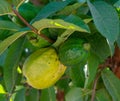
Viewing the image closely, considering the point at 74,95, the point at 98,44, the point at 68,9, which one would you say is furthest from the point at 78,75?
the point at 68,9

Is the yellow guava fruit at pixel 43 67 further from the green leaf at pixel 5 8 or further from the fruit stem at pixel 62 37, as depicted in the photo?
the green leaf at pixel 5 8

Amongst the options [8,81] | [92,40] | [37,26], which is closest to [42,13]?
[37,26]

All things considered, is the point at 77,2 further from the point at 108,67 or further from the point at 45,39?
the point at 108,67

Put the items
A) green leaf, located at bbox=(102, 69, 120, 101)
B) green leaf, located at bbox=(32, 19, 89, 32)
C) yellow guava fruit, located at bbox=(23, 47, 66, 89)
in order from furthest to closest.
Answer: green leaf, located at bbox=(102, 69, 120, 101) < yellow guava fruit, located at bbox=(23, 47, 66, 89) < green leaf, located at bbox=(32, 19, 89, 32)

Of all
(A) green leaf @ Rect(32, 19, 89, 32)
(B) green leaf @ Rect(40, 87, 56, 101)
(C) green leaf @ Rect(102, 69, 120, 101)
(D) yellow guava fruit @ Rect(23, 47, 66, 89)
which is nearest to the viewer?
(A) green leaf @ Rect(32, 19, 89, 32)

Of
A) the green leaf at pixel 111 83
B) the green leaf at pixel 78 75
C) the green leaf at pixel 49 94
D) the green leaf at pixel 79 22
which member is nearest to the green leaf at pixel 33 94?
the green leaf at pixel 49 94

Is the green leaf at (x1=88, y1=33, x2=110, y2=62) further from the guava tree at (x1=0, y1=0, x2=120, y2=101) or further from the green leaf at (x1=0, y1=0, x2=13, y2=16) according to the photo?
the green leaf at (x1=0, y1=0, x2=13, y2=16)

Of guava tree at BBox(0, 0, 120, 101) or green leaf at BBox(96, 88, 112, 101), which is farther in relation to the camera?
green leaf at BBox(96, 88, 112, 101)

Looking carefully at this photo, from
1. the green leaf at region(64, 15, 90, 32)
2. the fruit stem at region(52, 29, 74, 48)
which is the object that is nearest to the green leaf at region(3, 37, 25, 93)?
the fruit stem at region(52, 29, 74, 48)
